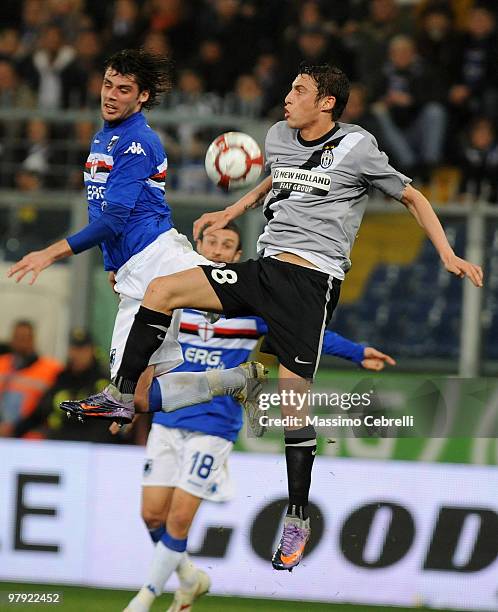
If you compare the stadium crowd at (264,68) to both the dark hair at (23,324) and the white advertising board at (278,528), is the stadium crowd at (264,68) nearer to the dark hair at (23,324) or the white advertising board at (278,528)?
the dark hair at (23,324)

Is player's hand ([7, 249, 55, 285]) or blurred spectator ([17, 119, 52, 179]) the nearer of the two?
player's hand ([7, 249, 55, 285])

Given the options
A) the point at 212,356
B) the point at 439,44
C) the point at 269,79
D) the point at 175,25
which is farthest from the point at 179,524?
the point at 175,25

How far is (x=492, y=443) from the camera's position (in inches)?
348

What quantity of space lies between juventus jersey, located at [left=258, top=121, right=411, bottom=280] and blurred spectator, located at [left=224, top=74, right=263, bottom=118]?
17.0ft

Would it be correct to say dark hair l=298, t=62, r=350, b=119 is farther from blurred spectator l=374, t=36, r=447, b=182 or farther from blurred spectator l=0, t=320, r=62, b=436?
blurred spectator l=374, t=36, r=447, b=182

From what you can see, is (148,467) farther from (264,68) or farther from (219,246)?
(264,68)

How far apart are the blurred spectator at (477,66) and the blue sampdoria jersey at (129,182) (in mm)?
5973

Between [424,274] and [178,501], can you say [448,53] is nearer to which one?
[424,274]

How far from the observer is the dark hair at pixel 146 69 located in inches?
272

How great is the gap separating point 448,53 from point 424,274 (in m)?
2.73

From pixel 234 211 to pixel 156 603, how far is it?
122 inches

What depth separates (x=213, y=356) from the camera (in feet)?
26.2

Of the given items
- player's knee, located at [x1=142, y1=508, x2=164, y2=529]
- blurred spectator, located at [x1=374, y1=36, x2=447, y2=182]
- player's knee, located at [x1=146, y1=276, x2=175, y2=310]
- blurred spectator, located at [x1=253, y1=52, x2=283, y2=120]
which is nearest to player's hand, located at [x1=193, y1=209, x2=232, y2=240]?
player's knee, located at [x1=146, y1=276, x2=175, y2=310]

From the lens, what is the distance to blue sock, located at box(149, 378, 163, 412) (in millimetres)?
7059
